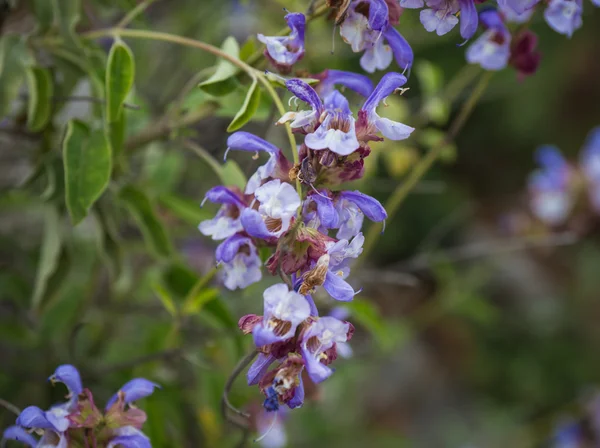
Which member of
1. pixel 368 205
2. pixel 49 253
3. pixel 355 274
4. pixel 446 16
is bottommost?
pixel 355 274

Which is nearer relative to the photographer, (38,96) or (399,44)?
(399,44)

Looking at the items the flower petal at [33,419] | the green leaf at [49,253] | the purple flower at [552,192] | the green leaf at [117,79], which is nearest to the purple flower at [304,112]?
the green leaf at [117,79]

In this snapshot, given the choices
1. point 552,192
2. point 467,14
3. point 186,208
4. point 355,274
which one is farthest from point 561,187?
point 467,14

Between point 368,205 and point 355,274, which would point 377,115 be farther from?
point 355,274

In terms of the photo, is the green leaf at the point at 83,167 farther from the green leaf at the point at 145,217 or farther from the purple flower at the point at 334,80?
the purple flower at the point at 334,80

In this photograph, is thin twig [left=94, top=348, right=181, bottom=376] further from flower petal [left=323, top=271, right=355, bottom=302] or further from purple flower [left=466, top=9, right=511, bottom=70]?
purple flower [left=466, top=9, right=511, bottom=70]

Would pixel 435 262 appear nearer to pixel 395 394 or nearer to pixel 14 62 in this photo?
pixel 14 62

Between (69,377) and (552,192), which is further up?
(69,377)
